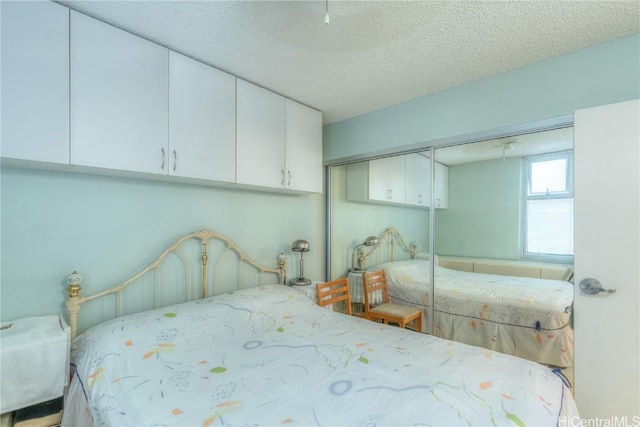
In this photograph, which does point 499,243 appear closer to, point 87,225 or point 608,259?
point 608,259

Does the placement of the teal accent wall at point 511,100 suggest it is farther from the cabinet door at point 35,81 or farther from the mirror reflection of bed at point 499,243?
the cabinet door at point 35,81

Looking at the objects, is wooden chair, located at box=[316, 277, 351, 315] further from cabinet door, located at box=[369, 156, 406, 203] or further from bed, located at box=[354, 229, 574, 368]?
cabinet door, located at box=[369, 156, 406, 203]

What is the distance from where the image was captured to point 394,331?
1.97 meters

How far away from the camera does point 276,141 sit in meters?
2.49

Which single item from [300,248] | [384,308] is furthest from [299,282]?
[384,308]

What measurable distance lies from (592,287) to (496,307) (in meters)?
0.63

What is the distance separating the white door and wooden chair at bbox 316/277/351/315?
5.62ft

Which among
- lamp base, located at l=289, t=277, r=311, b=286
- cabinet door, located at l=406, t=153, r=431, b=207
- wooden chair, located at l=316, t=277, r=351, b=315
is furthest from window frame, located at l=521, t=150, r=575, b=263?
lamp base, located at l=289, t=277, r=311, b=286

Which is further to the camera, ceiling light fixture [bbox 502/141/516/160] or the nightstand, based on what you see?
ceiling light fixture [bbox 502/141/516/160]

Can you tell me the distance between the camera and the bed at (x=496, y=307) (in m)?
2.02

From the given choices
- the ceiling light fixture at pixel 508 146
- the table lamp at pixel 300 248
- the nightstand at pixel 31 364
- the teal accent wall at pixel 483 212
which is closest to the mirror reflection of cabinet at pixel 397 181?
the teal accent wall at pixel 483 212

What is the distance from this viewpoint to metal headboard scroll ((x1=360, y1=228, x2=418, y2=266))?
9.07 ft

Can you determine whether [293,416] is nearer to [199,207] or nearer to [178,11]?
[199,207]

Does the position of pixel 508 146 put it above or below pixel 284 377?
above
